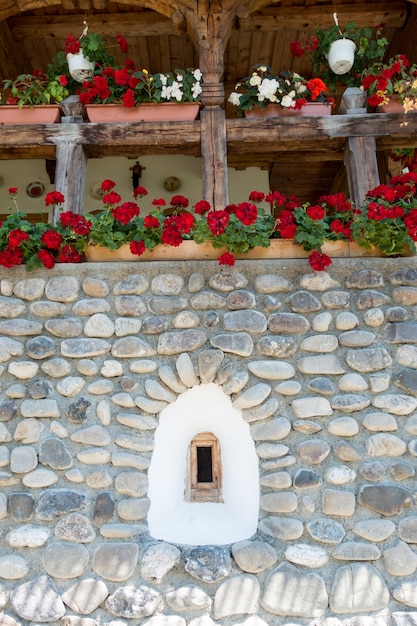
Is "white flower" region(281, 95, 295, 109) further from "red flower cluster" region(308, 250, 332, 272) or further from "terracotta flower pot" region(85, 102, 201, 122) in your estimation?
"red flower cluster" region(308, 250, 332, 272)

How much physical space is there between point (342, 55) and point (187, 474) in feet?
10.1

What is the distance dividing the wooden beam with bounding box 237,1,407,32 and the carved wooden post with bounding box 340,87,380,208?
1.49m

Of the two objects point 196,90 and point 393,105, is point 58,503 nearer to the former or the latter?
point 196,90

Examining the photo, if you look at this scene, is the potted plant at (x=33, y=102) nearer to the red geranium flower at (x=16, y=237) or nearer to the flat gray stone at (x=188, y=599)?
the red geranium flower at (x=16, y=237)

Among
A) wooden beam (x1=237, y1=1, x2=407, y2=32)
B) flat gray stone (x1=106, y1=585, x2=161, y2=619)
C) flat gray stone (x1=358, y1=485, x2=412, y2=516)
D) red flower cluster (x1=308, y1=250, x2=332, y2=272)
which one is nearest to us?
flat gray stone (x1=106, y1=585, x2=161, y2=619)

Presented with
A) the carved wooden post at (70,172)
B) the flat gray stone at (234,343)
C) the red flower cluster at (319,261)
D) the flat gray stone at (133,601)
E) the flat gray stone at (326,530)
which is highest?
the carved wooden post at (70,172)

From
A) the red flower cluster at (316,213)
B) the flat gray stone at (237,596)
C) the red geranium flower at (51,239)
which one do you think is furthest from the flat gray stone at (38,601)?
the red flower cluster at (316,213)

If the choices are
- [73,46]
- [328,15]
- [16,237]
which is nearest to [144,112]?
[73,46]

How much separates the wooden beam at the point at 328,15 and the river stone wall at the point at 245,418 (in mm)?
2705

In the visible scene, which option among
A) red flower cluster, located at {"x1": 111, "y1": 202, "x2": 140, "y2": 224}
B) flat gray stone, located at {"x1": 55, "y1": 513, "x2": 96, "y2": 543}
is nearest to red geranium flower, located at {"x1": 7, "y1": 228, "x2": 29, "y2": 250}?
red flower cluster, located at {"x1": 111, "y1": 202, "x2": 140, "y2": 224}

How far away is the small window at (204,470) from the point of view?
3.48 m

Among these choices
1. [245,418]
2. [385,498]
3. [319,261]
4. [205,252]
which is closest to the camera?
[385,498]

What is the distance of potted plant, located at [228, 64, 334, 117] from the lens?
13.8 feet

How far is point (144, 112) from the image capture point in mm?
4250
